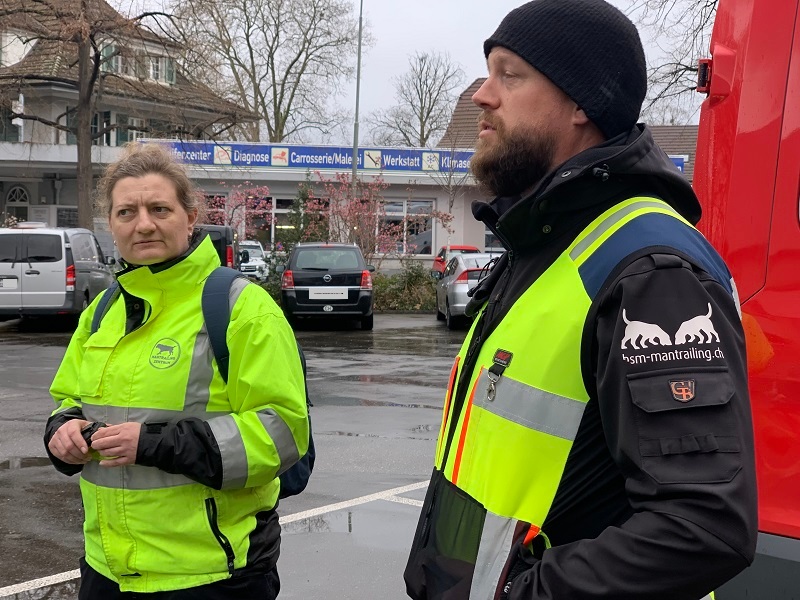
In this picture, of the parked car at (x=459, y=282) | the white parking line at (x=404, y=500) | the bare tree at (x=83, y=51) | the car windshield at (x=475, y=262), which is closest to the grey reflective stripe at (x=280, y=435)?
the white parking line at (x=404, y=500)

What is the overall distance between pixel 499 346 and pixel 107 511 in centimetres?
139

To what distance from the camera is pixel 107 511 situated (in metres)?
2.58

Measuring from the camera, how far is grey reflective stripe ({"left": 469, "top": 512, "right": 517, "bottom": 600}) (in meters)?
1.61

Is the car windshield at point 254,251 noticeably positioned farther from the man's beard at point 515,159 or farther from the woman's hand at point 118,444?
the man's beard at point 515,159

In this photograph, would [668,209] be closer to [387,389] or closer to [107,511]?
[107,511]

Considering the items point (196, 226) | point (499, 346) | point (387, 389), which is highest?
point (196, 226)

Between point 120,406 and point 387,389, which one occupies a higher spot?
point 120,406

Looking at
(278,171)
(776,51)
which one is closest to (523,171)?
(776,51)

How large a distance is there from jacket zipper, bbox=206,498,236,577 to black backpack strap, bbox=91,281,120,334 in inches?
25.5

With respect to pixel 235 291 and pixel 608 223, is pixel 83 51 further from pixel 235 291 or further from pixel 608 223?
pixel 608 223

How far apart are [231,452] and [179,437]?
140 mm

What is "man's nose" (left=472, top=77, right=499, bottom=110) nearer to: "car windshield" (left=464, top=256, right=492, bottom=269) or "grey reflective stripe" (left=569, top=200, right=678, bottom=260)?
"grey reflective stripe" (left=569, top=200, right=678, bottom=260)

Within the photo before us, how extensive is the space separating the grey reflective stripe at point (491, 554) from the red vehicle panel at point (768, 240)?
1.15m

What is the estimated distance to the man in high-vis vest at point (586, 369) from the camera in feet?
4.71
